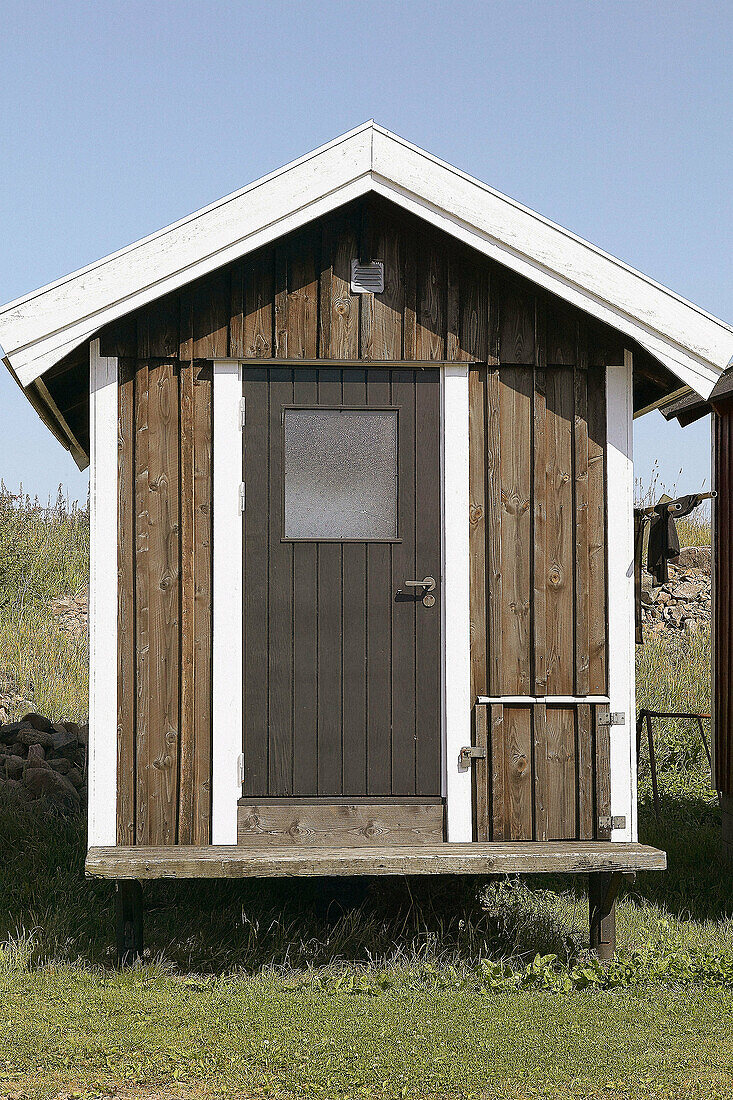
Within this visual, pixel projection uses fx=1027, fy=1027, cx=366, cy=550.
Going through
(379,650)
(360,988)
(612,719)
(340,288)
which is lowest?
(360,988)

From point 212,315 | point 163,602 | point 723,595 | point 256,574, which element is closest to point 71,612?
point 723,595

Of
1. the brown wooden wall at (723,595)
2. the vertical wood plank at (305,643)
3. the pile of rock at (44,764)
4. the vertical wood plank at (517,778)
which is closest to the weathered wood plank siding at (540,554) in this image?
the vertical wood plank at (517,778)

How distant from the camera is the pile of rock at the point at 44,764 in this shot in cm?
839

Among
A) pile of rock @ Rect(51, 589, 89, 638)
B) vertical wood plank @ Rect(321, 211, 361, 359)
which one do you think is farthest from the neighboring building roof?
pile of rock @ Rect(51, 589, 89, 638)

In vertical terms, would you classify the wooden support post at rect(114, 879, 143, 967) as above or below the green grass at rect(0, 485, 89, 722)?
below

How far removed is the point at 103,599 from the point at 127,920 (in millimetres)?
1706

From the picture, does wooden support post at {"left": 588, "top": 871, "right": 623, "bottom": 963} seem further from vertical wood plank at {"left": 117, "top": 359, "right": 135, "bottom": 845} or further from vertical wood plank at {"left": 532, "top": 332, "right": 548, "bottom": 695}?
vertical wood plank at {"left": 117, "top": 359, "right": 135, "bottom": 845}

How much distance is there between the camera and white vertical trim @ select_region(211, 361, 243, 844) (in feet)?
17.5

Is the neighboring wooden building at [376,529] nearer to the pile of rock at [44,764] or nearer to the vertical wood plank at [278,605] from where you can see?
the vertical wood plank at [278,605]

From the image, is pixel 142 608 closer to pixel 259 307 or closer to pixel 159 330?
pixel 159 330

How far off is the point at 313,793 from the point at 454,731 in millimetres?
813

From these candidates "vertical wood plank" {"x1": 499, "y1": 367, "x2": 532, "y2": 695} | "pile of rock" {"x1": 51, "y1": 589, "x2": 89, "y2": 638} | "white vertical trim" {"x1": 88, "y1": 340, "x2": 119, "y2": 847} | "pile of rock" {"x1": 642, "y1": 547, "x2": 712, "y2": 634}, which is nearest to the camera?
"white vertical trim" {"x1": 88, "y1": 340, "x2": 119, "y2": 847}

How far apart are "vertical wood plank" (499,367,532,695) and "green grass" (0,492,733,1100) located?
158cm

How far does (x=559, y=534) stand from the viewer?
557cm
